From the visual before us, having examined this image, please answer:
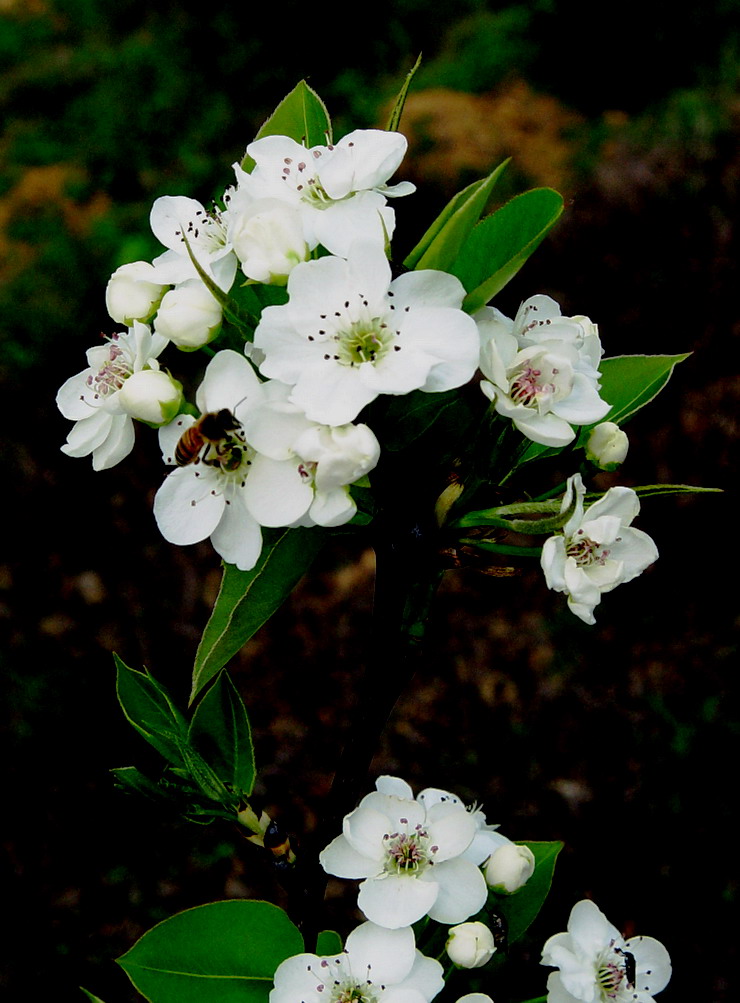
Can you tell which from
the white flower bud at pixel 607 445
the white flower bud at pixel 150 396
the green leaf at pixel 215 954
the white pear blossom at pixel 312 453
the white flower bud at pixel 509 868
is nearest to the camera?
the white pear blossom at pixel 312 453

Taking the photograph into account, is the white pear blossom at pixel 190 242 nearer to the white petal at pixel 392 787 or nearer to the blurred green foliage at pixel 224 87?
the white petal at pixel 392 787

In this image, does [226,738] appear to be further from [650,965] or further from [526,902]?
[650,965]

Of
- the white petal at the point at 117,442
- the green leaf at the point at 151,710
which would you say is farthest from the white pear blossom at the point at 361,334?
the green leaf at the point at 151,710

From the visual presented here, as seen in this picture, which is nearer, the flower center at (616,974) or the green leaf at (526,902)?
the flower center at (616,974)

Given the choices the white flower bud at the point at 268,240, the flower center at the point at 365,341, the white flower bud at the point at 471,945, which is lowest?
the white flower bud at the point at 471,945

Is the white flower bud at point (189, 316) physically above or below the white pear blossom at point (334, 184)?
below

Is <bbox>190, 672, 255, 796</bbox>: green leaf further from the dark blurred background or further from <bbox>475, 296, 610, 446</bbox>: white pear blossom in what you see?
the dark blurred background

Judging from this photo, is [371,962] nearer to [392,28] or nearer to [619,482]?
[619,482]
